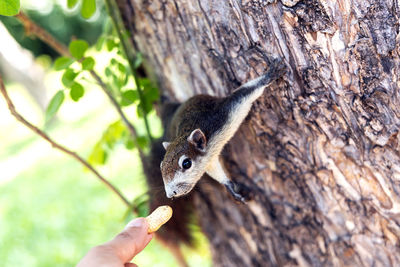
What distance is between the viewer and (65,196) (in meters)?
3.62

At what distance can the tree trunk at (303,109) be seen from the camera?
3.50 ft

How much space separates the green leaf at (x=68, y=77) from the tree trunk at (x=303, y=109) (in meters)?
0.34

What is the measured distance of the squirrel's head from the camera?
1.09m

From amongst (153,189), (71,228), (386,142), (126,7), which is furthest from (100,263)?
(71,228)

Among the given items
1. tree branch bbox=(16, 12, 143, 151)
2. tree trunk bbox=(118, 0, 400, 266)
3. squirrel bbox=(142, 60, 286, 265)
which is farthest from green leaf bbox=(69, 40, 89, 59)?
squirrel bbox=(142, 60, 286, 265)

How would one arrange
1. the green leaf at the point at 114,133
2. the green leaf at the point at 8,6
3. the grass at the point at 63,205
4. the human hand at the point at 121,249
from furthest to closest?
the grass at the point at 63,205
the green leaf at the point at 114,133
the green leaf at the point at 8,6
the human hand at the point at 121,249

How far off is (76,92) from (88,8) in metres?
0.30

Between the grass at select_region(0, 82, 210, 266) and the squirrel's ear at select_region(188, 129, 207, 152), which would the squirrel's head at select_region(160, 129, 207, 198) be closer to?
the squirrel's ear at select_region(188, 129, 207, 152)

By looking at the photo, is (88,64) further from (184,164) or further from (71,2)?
(184,164)

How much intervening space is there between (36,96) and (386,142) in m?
7.01

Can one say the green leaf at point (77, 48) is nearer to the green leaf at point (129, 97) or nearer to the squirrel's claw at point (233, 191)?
the green leaf at point (129, 97)

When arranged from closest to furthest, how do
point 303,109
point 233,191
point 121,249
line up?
1. point 121,249
2. point 303,109
3. point 233,191

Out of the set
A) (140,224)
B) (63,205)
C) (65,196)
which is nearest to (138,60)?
(140,224)

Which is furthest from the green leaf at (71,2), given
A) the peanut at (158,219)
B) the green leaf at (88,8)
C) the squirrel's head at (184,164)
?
the peanut at (158,219)
